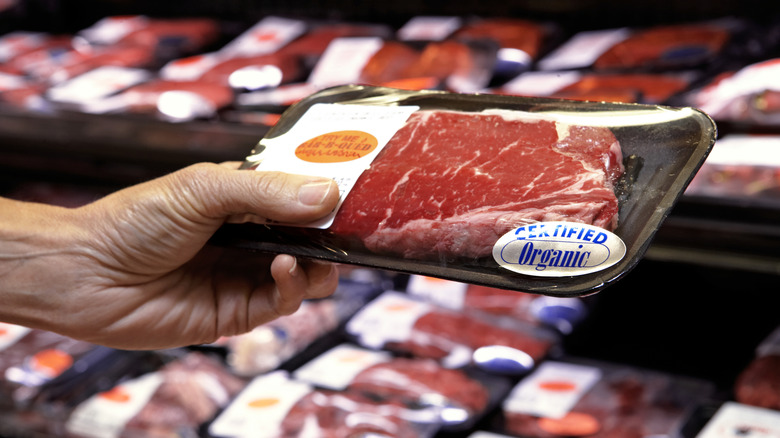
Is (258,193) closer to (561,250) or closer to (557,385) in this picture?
(561,250)

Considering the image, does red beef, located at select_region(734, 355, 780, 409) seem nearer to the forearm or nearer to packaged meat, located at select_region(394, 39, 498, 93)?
packaged meat, located at select_region(394, 39, 498, 93)

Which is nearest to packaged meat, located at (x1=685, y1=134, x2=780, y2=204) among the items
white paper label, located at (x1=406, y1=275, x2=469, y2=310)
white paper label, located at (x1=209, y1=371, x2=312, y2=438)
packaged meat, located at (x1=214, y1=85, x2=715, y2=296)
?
packaged meat, located at (x1=214, y1=85, x2=715, y2=296)

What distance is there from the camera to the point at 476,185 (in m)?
1.21

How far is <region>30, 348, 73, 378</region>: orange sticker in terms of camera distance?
7.72 ft

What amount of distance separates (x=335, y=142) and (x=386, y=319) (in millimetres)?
1216

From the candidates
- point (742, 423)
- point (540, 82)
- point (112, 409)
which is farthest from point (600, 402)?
point (112, 409)

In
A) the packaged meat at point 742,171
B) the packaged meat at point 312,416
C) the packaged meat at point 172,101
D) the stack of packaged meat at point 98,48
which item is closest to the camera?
the packaged meat at point 742,171

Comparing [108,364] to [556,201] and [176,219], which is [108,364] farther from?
[556,201]

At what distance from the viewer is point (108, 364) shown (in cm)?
241

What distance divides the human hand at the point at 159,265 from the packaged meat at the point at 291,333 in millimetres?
701

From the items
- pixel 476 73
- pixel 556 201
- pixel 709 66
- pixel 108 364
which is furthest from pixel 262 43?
pixel 556 201

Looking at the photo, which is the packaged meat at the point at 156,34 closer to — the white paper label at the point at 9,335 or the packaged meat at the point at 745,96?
the white paper label at the point at 9,335

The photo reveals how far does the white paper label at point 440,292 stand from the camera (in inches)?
98.6

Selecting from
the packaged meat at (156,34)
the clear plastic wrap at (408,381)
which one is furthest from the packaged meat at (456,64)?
the packaged meat at (156,34)
